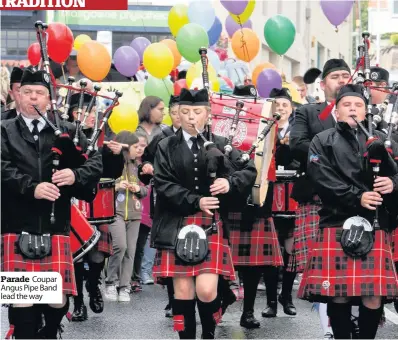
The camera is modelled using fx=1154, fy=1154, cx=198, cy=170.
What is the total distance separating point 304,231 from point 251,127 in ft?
3.03

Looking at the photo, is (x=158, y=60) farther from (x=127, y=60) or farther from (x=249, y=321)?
(x=249, y=321)

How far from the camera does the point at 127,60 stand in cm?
1374

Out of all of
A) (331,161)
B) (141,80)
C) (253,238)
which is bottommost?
(253,238)

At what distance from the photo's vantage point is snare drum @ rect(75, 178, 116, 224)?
998cm

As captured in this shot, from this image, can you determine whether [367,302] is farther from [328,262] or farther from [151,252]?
[151,252]

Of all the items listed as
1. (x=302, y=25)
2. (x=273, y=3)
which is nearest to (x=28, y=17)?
(x=273, y=3)

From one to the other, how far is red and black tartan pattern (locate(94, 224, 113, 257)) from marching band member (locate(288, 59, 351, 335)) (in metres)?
1.82

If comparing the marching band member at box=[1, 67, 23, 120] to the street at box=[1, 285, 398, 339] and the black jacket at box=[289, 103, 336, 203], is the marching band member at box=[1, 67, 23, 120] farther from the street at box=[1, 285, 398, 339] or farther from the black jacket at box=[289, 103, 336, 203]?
the black jacket at box=[289, 103, 336, 203]

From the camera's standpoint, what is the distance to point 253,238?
9.73 meters

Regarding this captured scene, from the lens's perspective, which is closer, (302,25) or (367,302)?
(367,302)

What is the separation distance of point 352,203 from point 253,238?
2.57 metres

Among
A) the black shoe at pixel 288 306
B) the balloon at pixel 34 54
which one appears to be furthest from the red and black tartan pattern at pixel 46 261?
the balloon at pixel 34 54

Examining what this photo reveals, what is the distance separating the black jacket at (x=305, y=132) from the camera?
8.77 meters

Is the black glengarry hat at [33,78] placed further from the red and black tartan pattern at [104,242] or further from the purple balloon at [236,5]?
the purple balloon at [236,5]
